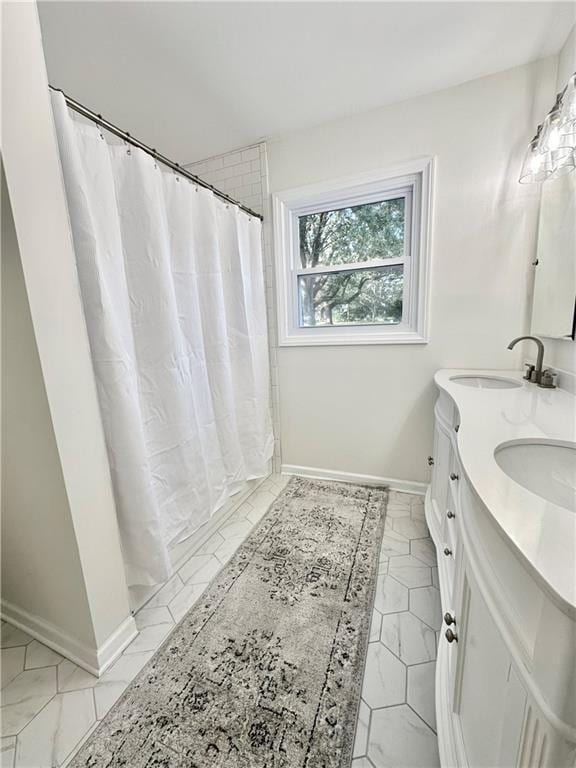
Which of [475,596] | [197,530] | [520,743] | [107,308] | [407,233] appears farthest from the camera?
[407,233]

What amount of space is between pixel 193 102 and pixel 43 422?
71.3 inches

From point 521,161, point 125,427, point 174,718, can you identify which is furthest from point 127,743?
point 521,161

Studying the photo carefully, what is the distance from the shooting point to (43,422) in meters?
0.90

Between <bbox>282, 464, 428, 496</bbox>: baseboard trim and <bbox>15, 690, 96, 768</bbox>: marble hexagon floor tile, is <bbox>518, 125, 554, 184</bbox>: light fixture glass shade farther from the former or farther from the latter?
<bbox>15, 690, 96, 768</bbox>: marble hexagon floor tile

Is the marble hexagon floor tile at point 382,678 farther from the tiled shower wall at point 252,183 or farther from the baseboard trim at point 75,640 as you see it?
the tiled shower wall at point 252,183

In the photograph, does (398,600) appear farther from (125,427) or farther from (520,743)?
(125,427)

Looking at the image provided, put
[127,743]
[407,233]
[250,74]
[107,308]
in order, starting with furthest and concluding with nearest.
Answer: [407,233] → [250,74] → [107,308] → [127,743]

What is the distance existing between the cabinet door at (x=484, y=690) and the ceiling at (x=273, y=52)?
2.01m

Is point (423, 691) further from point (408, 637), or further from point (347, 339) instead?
point (347, 339)

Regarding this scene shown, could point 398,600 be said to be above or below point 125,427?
below

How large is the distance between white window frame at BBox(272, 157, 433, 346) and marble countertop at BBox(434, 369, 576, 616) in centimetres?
76

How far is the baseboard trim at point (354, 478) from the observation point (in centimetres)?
205

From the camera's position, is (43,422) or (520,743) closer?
(520,743)

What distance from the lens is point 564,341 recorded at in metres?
1.34
